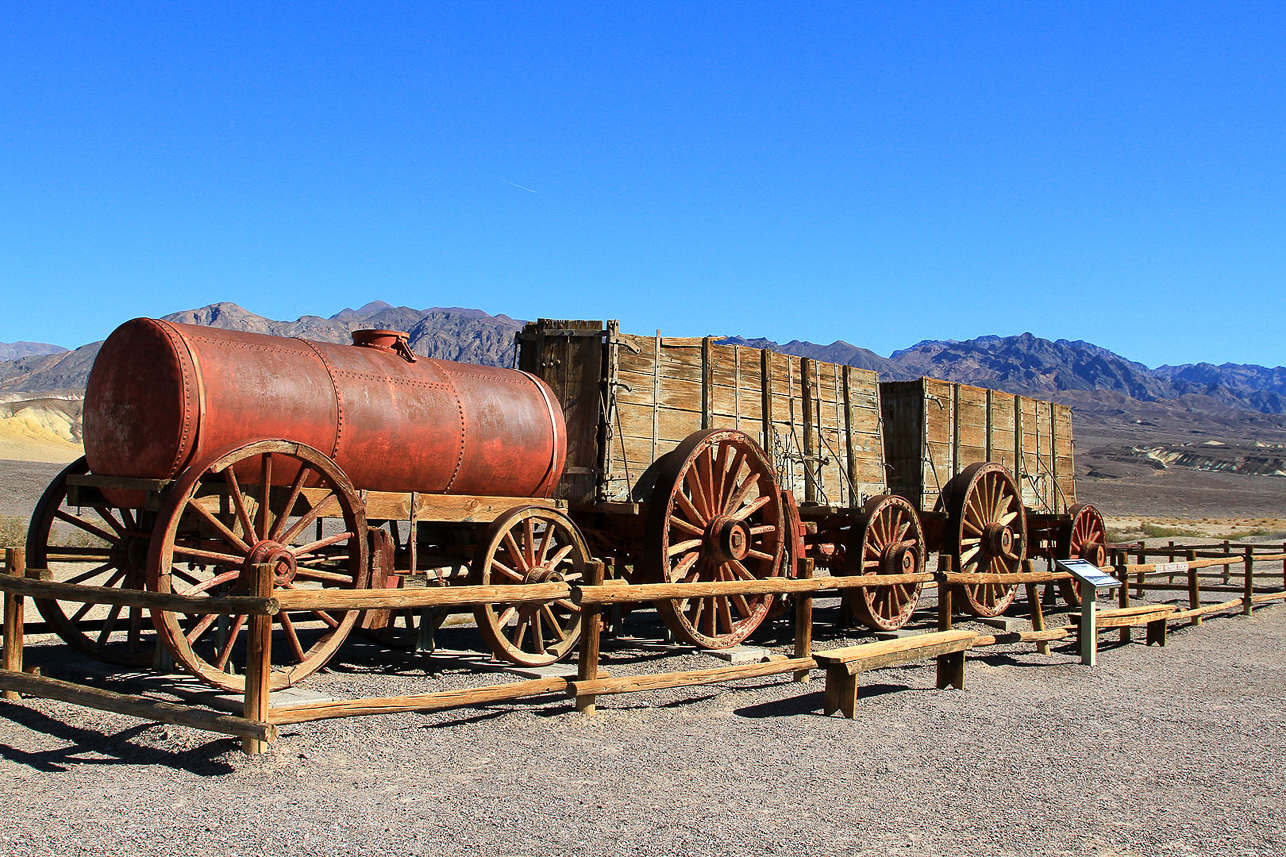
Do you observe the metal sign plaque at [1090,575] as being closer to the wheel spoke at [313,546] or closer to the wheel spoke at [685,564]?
the wheel spoke at [685,564]

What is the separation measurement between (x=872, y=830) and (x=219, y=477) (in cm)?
492

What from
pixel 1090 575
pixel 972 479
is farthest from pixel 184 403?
pixel 972 479

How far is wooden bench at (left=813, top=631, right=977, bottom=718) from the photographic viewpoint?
7.75 metres

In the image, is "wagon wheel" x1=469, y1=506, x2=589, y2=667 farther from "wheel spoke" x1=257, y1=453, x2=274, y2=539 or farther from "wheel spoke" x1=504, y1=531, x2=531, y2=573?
"wheel spoke" x1=257, y1=453, x2=274, y2=539

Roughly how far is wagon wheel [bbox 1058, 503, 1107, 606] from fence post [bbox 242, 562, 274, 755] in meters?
12.2

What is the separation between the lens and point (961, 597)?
42.7 ft

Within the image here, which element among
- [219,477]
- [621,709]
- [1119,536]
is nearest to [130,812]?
[219,477]

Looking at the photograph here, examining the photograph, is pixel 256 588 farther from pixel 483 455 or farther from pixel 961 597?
pixel 961 597

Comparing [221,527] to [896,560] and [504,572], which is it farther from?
[896,560]

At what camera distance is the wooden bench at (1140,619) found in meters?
11.0

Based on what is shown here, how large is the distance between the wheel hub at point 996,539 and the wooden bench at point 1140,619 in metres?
1.34

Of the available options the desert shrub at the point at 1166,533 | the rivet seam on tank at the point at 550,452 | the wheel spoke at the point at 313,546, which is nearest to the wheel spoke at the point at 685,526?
the rivet seam on tank at the point at 550,452

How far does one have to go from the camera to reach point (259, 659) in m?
5.82

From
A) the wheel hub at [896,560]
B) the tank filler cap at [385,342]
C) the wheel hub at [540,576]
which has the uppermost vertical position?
the tank filler cap at [385,342]
